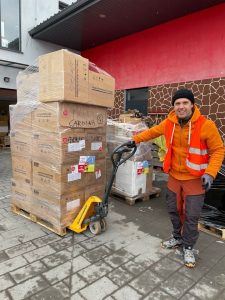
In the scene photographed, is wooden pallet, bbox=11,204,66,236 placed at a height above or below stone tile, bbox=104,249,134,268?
above

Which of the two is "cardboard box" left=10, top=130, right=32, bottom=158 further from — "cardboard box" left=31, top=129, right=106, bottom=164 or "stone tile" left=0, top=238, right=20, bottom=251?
"stone tile" left=0, top=238, right=20, bottom=251

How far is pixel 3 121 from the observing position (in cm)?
1233

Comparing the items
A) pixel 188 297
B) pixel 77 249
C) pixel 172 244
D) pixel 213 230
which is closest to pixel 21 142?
pixel 77 249

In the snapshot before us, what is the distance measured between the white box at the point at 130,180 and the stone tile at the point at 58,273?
2084 millimetres

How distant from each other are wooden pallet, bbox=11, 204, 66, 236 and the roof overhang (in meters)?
5.58

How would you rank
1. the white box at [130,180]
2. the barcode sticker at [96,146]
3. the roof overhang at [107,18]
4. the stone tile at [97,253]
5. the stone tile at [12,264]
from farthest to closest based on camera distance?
the roof overhang at [107,18], the white box at [130,180], the barcode sticker at [96,146], the stone tile at [97,253], the stone tile at [12,264]

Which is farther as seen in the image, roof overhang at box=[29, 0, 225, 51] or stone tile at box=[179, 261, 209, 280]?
roof overhang at box=[29, 0, 225, 51]

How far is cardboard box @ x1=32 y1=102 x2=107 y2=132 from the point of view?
3.05 m

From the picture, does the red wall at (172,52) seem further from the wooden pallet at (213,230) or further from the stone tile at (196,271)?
the stone tile at (196,271)

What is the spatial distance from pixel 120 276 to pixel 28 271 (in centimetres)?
91

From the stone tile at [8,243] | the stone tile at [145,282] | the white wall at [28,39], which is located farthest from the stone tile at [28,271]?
the white wall at [28,39]

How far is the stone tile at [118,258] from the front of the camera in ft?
8.84

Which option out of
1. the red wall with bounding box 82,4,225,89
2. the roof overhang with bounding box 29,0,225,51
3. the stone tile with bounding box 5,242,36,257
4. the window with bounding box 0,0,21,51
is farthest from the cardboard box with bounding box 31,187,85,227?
the window with bounding box 0,0,21,51

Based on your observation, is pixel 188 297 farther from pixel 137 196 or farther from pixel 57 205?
pixel 137 196
